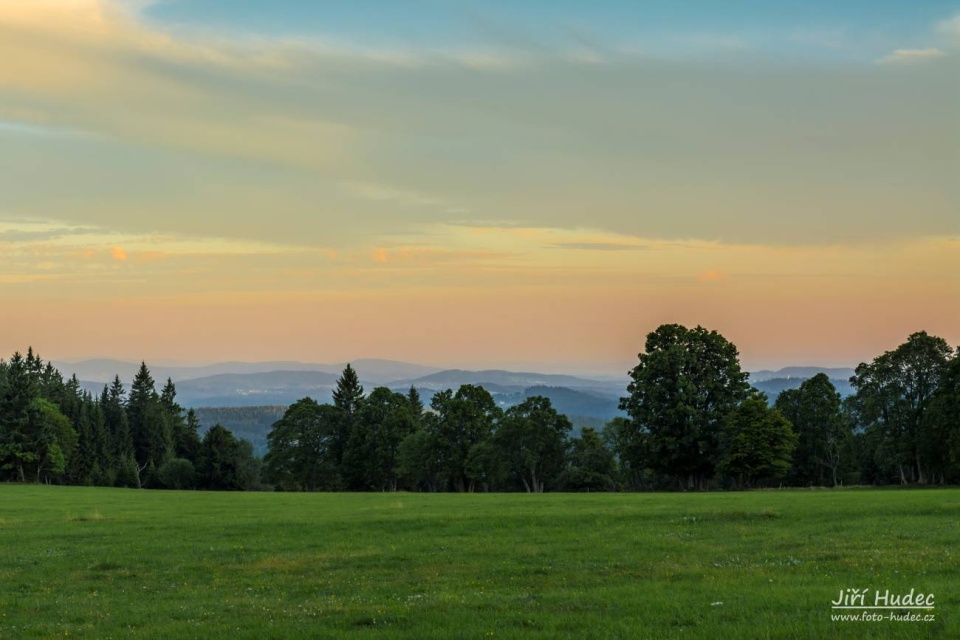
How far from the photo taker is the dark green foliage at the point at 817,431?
91312mm

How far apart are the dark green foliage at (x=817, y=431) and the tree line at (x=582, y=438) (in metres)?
0.15

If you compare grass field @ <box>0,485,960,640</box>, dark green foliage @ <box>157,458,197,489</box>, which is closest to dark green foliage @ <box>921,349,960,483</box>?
grass field @ <box>0,485,960,640</box>

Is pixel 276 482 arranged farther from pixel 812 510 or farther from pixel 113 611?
pixel 113 611

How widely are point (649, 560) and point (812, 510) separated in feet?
50.1

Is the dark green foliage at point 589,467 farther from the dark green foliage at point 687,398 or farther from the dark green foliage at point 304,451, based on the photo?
the dark green foliage at point 304,451

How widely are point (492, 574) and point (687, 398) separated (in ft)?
191

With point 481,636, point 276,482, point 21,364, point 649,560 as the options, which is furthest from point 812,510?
point 21,364

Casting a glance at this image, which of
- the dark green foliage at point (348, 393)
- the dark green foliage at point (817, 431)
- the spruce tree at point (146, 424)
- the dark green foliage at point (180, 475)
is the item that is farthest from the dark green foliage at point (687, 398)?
the spruce tree at point (146, 424)

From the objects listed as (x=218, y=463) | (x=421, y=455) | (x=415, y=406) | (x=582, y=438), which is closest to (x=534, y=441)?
(x=582, y=438)

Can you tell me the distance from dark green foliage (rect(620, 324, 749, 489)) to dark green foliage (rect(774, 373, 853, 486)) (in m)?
18.5

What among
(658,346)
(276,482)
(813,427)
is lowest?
(276,482)

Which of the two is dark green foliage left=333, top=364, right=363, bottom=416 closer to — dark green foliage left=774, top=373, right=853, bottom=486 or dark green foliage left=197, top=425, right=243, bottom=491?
dark green foliage left=197, top=425, right=243, bottom=491

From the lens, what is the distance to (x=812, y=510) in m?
33.8

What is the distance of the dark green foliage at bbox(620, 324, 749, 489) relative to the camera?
249 ft
